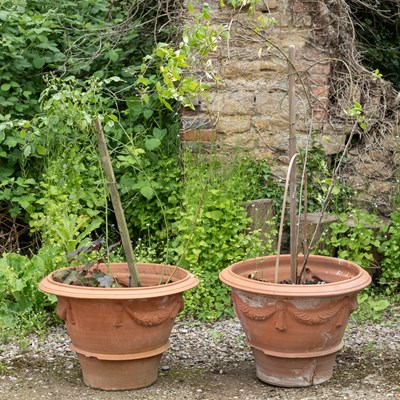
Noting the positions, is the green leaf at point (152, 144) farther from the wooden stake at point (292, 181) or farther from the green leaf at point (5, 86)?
the wooden stake at point (292, 181)

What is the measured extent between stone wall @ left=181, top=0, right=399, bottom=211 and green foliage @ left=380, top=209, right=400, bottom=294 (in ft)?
1.80

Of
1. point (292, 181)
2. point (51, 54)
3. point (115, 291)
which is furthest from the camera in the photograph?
point (51, 54)

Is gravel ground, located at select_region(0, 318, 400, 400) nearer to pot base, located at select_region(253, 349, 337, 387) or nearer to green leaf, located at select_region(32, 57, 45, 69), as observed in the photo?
pot base, located at select_region(253, 349, 337, 387)

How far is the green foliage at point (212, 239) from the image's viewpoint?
5367 millimetres

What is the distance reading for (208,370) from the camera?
14.3ft

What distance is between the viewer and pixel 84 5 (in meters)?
7.21

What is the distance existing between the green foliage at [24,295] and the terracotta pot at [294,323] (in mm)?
1510

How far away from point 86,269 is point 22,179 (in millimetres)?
2150

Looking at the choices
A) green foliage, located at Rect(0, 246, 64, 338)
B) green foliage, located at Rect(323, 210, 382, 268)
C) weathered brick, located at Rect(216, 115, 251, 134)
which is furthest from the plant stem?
weathered brick, located at Rect(216, 115, 251, 134)

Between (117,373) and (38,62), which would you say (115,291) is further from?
(38,62)

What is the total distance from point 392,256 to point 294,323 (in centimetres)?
190

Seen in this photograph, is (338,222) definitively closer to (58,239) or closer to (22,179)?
(58,239)

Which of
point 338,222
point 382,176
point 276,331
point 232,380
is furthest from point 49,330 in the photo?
point 382,176

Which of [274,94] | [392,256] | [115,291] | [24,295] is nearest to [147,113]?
[274,94]
